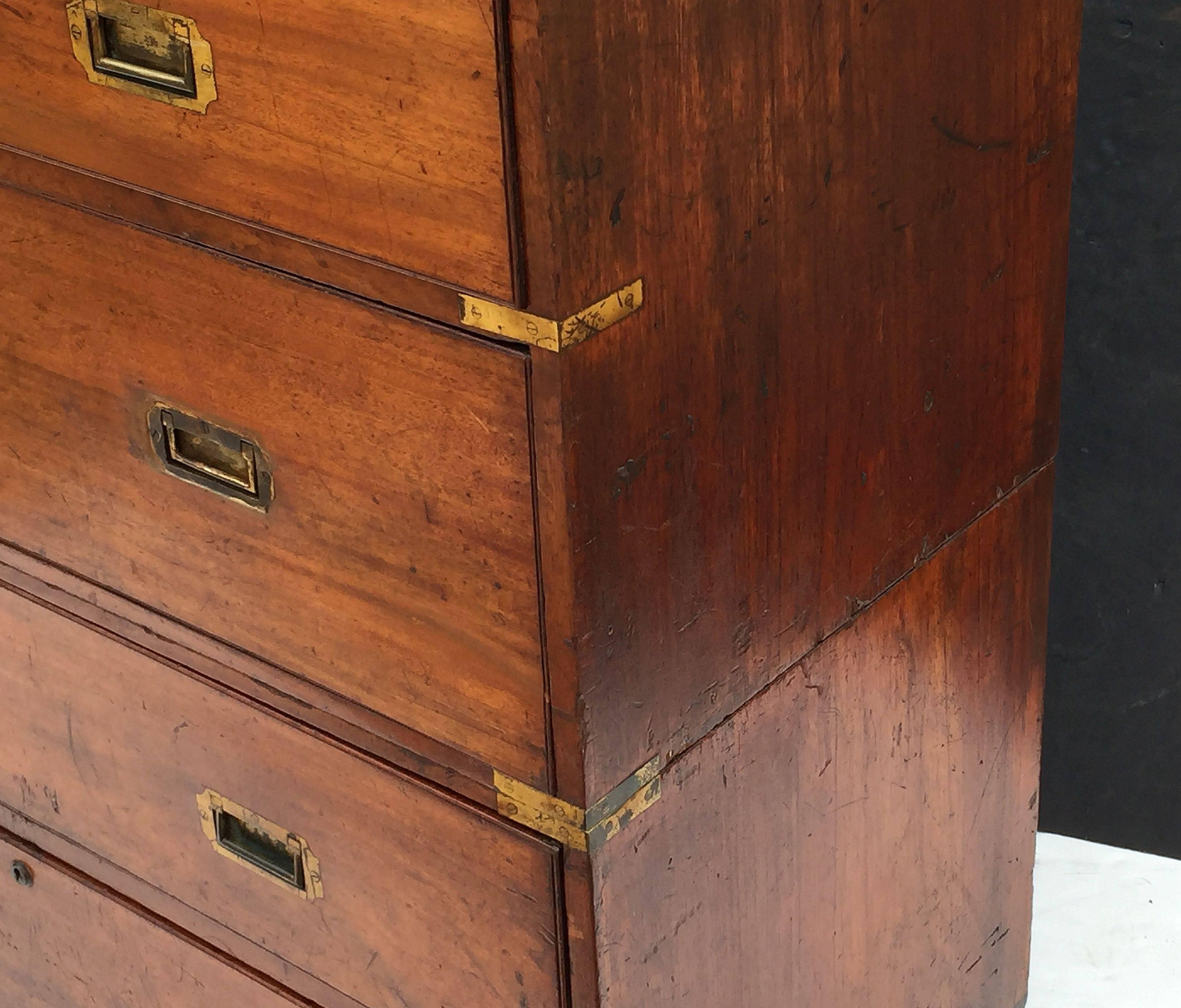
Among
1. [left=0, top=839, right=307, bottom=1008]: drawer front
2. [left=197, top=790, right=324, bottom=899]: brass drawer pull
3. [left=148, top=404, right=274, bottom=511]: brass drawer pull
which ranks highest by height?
[left=148, top=404, right=274, bottom=511]: brass drawer pull

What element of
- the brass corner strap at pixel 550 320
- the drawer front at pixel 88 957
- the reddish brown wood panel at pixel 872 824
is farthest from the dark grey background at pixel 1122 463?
the drawer front at pixel 88 957

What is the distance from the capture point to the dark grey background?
5.12ft

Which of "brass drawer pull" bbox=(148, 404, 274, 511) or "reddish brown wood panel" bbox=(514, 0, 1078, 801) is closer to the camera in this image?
"reddish brown wood panel" bbox=(514, 0, 1078, 801)

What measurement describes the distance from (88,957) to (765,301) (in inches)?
33.7

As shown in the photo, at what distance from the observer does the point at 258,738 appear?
1244mm

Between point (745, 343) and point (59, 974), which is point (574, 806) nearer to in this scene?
point (745, 343)

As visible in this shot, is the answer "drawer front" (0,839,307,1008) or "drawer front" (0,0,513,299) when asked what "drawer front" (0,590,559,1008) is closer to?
"drawer front" (0,839,307,1008)

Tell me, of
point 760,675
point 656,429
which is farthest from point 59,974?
point 656,429

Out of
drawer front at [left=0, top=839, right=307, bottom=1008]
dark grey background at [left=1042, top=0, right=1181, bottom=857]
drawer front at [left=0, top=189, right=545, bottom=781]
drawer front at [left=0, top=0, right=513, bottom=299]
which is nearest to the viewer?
drawer front at [left=0, top=0, right=513, bottom=299]

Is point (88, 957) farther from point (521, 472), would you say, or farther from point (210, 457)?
point (521, 472)

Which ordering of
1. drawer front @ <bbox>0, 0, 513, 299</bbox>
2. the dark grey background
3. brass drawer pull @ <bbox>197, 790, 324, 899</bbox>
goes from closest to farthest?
drawer front @ <bbox>0, 0, 513, 299</bbox>
brass drawer pull @ <bbox>197, 790, 324, 899</bbox>
the dark grey background

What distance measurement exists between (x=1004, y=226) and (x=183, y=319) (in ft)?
1.85

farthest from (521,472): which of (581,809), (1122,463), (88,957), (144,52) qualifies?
(1122,463)

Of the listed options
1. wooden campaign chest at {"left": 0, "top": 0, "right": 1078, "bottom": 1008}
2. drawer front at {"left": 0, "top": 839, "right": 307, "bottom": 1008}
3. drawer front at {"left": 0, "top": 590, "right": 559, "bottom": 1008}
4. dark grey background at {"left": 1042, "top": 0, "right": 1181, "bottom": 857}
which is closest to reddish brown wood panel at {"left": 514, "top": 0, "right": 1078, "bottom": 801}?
wooden campaign chest at {"left": 0, "top": 0, "right": 1078, "bottom": 1008}
